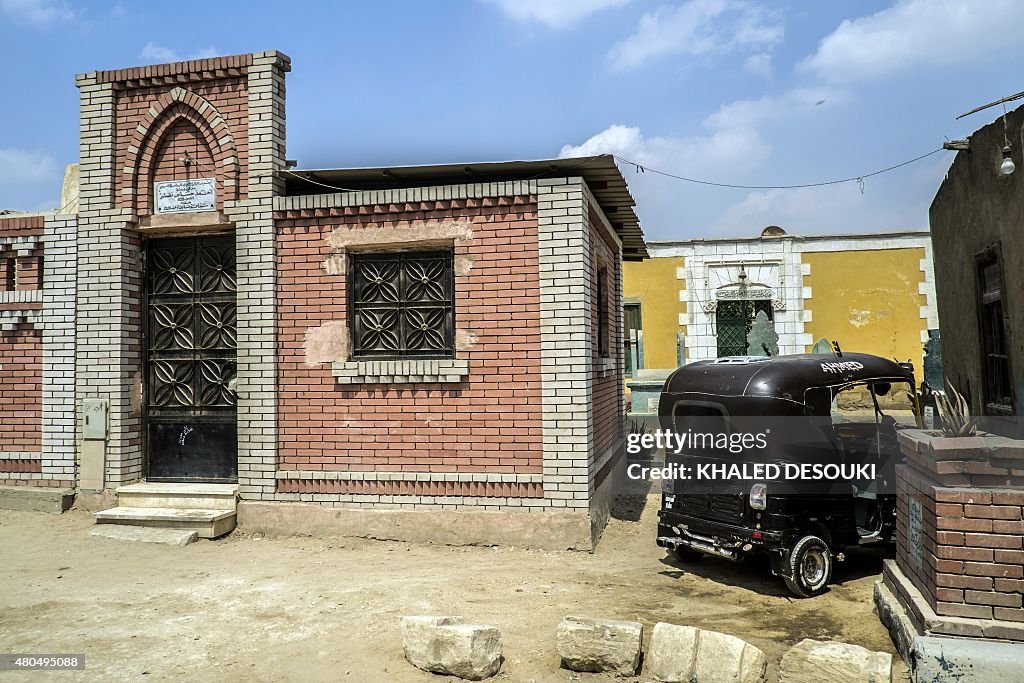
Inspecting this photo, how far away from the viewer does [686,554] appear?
6.97 meters

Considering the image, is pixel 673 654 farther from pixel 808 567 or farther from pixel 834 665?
pixel 808 567

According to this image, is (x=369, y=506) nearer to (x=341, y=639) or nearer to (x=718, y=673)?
(x=341, y=639)

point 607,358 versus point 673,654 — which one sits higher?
point 607,358

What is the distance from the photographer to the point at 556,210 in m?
7.30

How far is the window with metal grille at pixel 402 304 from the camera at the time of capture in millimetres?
7660

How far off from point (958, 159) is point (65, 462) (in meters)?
11.6

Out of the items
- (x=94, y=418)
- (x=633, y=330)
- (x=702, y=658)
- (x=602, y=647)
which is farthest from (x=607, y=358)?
(x=633, y=330)

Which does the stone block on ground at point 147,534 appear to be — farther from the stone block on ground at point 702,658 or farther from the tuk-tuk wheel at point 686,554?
the stone block on ground at point 702,658

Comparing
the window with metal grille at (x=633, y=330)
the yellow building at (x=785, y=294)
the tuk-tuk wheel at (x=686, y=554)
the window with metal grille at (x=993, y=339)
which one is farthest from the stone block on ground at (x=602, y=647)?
the window with metal grille at (x=633, y=330)

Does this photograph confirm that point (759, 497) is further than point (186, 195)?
No

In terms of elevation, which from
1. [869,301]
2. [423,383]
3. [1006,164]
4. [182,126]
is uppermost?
[182,126]

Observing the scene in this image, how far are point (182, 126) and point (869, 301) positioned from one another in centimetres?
1798

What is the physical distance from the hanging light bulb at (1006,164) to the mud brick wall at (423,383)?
467cm

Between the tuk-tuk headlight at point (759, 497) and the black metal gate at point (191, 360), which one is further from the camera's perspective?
the black metal gate at point (191, 360)
